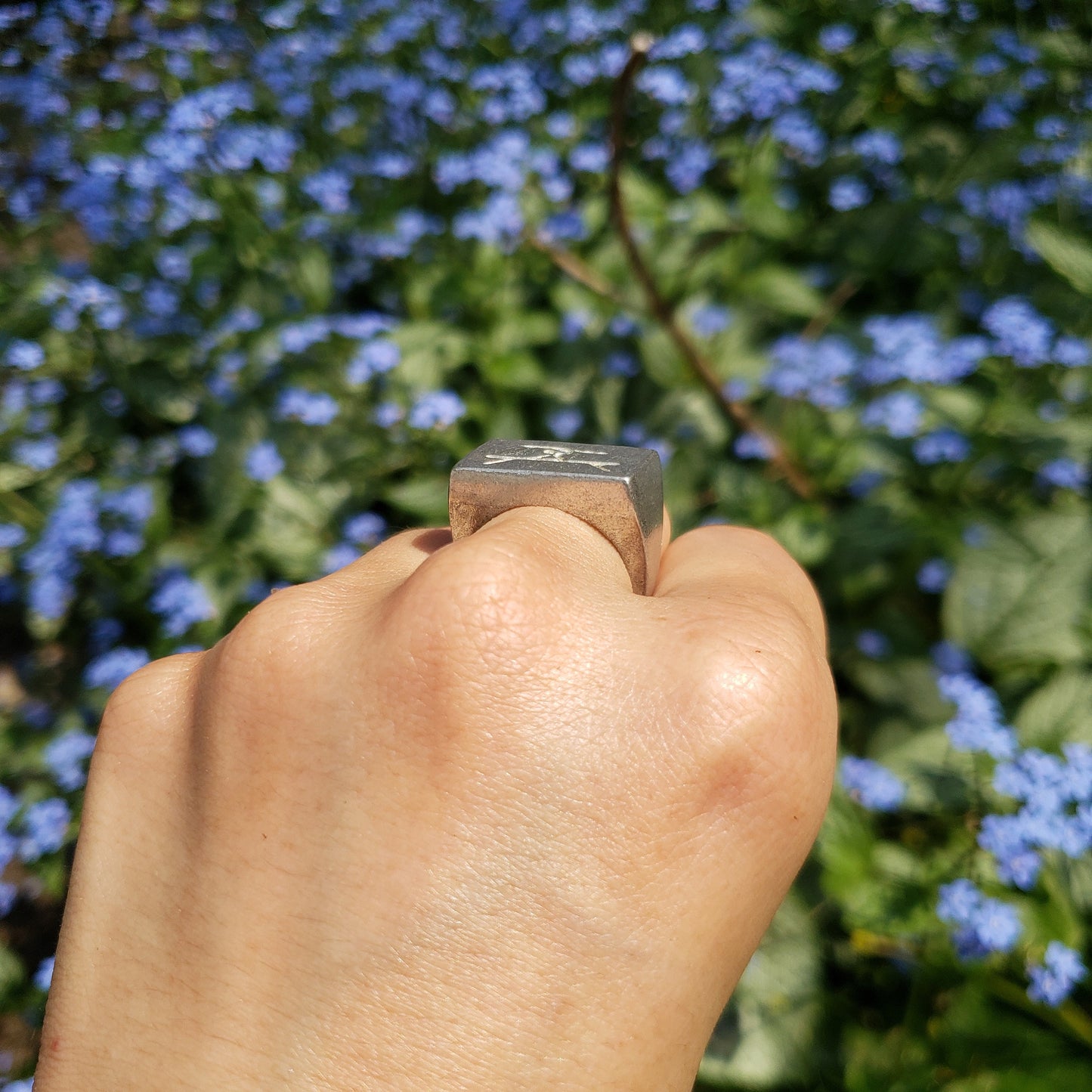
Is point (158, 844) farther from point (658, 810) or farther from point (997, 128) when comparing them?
point (997, 128)

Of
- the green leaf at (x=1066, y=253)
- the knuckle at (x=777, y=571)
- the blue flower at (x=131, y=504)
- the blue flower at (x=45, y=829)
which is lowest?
the blue flower at (x=45, y=829)

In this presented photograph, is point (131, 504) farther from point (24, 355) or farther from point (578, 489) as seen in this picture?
point (578, 489)

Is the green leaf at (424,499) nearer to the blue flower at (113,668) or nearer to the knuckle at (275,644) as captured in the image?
the blue flower at (113,668)

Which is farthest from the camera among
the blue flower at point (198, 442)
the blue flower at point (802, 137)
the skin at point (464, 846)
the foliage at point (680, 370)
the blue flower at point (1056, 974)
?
the blue flower at point (802, 137)

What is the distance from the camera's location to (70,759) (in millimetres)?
2113

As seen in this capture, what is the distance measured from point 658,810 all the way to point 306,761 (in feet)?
1.19

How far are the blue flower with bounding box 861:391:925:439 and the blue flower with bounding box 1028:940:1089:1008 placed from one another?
129 cm

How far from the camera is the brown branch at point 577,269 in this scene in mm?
2703

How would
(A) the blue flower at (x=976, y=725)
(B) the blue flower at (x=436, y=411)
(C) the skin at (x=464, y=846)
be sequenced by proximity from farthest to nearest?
(B) the blue flower at (x=436, y=411)
(A) the blue flower at (x=976, y=725)
(C) the skin at (x=464, y=846)

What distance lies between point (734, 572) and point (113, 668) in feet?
6.08

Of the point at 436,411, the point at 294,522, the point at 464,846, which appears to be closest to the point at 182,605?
the point at 294,522

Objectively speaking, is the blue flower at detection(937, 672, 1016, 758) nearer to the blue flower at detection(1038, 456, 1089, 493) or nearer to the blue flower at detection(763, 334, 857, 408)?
the blue flower at detection(1038, 456, 1089, 493)

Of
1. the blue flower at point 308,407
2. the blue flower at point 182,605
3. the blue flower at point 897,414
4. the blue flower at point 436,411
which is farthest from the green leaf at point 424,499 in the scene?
the blue flower at point 897,414

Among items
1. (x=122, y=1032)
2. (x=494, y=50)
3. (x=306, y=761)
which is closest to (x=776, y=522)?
(x=306, y=761)
